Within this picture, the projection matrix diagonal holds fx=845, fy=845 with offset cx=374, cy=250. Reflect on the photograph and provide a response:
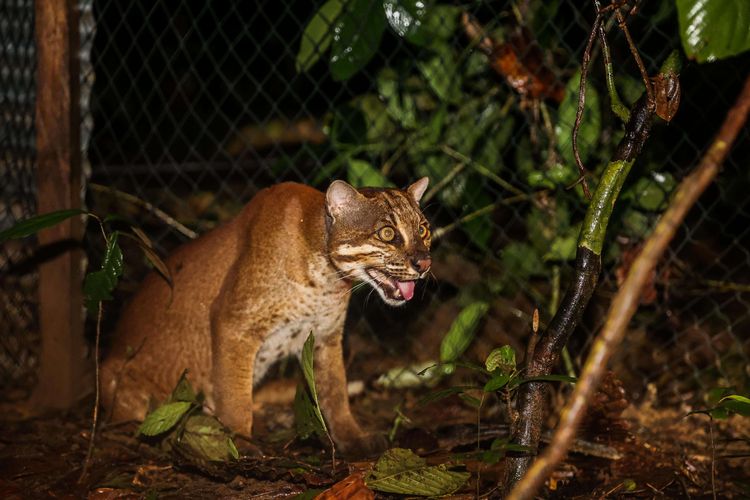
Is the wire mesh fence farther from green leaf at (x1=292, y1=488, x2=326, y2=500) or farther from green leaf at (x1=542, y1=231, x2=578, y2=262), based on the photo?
green leaf at (x1=542, y1=231, x2=578, y2=262)

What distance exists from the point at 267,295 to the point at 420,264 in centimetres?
79

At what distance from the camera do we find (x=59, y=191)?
4.82m

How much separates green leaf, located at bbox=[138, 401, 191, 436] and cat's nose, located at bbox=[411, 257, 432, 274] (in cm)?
127

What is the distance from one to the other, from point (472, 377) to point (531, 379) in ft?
Answer: 7.43

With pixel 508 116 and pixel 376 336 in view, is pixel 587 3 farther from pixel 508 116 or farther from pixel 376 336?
pixel 376 336

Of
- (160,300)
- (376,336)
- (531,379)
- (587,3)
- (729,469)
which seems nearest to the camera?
(531,379)

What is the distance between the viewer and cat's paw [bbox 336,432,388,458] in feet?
14.2

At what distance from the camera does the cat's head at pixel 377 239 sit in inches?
157

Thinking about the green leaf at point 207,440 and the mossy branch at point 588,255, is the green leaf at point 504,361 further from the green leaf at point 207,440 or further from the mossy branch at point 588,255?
the green leaf at point 207,440

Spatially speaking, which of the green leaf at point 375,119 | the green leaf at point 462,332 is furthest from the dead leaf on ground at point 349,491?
the green leaf at point 375,119

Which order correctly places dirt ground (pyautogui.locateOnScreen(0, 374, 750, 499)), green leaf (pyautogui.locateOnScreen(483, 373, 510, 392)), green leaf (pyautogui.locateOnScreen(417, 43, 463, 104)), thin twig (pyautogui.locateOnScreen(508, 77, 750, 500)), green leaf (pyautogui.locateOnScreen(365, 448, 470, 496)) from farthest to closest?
green leaf (pyautogui.locateOnScreen(417, 43, 463, 104)) → dirt ground (pyautogui.locateOnScreen(0, 374, 750, 499)) → green leaf (pyautogui.locateOnScreen(365, 448, 470, 496)) → green leaf (pyautogui.locateOnScreen(483, 373, 510, 392)) → thin twig (pyautogui.locateOnScreen(508, 77, 750, 500))

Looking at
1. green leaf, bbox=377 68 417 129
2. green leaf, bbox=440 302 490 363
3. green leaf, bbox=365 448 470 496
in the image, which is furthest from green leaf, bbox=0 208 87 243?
green leaf, bbox=377 68 417 129

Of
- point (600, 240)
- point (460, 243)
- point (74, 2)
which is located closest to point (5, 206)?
point (74, 2)

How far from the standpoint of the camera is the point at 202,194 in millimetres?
7680
